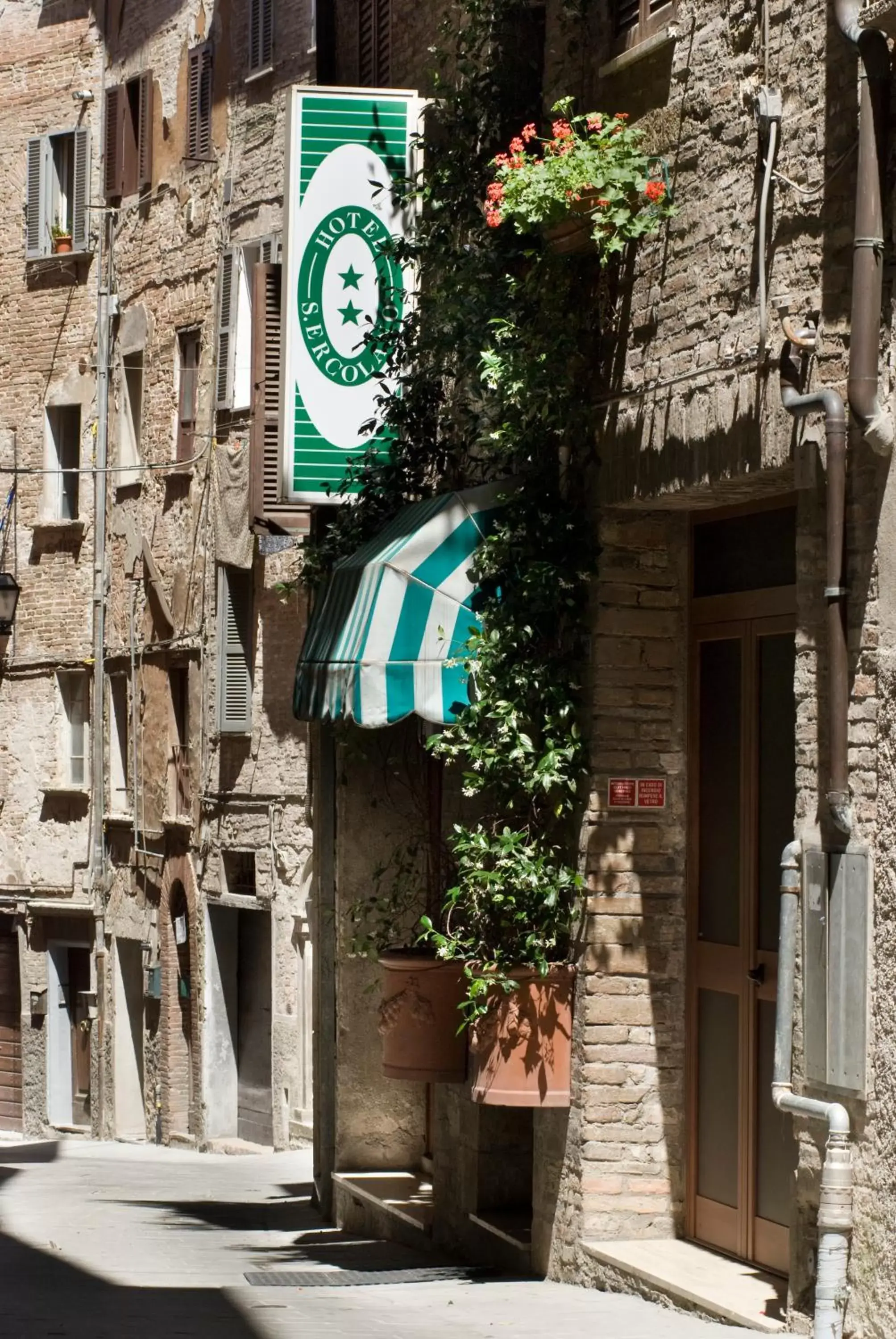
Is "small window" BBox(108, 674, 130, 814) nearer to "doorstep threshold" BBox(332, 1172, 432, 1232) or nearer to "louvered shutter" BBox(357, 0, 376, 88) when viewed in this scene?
"louvered shutter" BBox(357, 0, 376, 88)

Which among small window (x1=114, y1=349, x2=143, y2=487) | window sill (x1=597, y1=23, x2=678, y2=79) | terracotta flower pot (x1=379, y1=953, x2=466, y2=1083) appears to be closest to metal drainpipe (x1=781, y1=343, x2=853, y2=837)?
window sill (x1=597, y1=23, x2=678, y2=79)

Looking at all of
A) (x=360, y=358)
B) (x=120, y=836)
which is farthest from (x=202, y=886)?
(x=360, y=358)

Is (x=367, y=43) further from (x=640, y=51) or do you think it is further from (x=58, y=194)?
(x=58, y=194)

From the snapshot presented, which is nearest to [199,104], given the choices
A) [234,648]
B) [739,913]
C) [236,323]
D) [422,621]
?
[236,323]

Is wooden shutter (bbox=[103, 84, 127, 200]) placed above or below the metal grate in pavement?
above

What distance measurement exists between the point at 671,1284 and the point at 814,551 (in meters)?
2.99

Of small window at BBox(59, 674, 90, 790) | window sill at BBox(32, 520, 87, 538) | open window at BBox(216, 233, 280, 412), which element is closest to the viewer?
open window at BBox(216, 233, 280, 412)

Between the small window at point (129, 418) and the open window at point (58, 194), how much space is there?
1.87m

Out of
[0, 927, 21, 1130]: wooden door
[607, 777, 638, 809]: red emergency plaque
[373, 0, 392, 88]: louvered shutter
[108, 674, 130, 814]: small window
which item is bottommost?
[0, 927, 21, 1130]: wooden door

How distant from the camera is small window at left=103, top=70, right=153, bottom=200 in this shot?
81.9 ft

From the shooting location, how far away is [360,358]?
41.9ft

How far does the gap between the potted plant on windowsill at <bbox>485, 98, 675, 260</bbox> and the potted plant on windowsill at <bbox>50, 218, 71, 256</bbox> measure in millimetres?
17674

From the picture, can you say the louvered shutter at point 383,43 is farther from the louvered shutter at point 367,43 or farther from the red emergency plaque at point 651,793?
the red emergency plaque at point 651,793

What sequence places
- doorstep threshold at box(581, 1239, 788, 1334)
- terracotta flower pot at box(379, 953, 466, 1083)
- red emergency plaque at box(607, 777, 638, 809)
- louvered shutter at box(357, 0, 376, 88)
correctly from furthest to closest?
louvered shutter at box(357, 0, 376, 88), terracotta flower pot at box(379, 953, 466, 1083), red emergency plaque at box(607, 777, 638, 809), doorstep threshold at box(581, 1239, 788, 1334)
